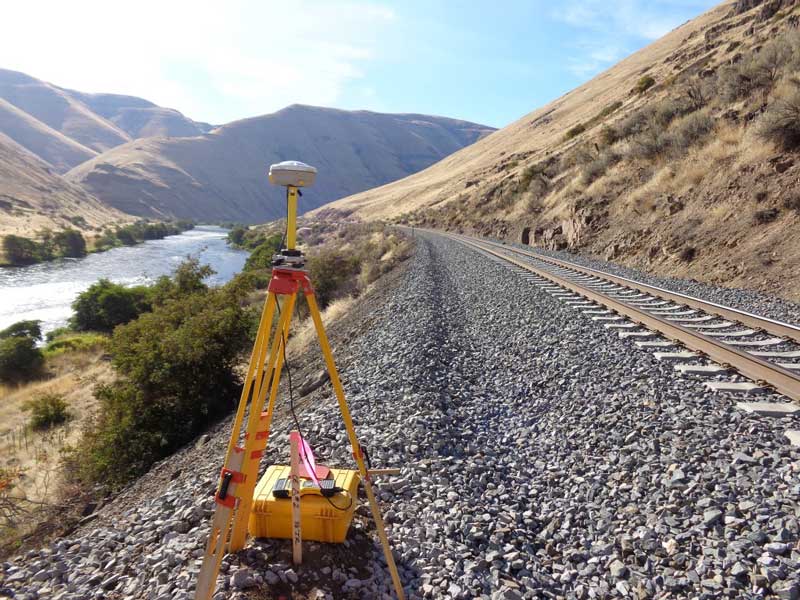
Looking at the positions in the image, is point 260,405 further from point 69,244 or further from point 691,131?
point 69,244

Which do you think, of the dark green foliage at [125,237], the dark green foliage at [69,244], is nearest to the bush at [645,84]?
the dark green foliage at [69,244]

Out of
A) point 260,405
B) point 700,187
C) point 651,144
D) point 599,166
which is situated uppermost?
point 651,144

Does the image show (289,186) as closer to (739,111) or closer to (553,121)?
(739,111)

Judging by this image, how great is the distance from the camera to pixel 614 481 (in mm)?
4273

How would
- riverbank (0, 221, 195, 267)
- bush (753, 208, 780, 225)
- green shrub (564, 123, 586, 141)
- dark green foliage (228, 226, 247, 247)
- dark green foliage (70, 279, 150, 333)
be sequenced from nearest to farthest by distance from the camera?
bush (753, 208, 780, 225), dark green foliage (70, 279, 150, 333), green shrub (564, 123, 586, 141), riverbank (0, 221, 195, 267), dark green foliage (228, 226, 247, 247)

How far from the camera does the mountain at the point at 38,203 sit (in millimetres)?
74350

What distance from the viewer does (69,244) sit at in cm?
6197

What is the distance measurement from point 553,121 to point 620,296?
80.1 meters

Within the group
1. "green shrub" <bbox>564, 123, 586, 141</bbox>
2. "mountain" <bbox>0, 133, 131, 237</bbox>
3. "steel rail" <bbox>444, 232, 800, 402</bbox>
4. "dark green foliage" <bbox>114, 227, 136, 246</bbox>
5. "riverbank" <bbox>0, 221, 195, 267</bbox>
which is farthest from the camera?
"dark green foliage" <bbox>114, 227, 136, 246</bbox>

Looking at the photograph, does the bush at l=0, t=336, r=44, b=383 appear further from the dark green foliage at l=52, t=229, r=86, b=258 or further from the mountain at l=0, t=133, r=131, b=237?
the mountain at l=0, t=133, r=131, b=237

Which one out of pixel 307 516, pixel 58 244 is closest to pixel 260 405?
pixel 307 516

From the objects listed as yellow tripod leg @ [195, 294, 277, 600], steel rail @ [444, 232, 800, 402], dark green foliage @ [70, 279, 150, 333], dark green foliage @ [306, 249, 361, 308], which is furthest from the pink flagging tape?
dark green foliage @ [70, 279, 150, 333]

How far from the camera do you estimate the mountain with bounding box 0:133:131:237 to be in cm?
7435

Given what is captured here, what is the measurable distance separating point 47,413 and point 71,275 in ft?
125
